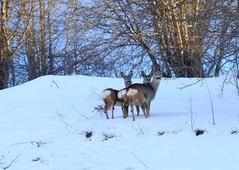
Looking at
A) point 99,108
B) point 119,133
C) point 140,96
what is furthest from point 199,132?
point 99,108

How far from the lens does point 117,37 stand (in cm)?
2386

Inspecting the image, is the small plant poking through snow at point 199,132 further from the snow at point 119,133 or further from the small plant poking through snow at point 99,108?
the small plant poking through snow at point 99,108

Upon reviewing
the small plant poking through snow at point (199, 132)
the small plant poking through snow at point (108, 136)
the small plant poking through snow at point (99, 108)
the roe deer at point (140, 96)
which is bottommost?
the small plant poking through snow at point (108, 136)

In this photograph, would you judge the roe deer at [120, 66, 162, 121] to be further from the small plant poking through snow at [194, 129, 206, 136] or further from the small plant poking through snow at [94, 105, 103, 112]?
the small plant poking through snow at [194, 129, 206, 136]

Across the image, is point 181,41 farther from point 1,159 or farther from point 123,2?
point 1,159

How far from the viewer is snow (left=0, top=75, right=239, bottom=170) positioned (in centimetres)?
802

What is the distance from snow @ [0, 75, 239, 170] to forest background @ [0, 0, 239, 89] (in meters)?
1.44

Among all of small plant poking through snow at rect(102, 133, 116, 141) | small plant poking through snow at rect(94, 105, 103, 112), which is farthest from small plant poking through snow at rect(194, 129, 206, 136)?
small plant poking through snow at rect(94, 105, 103, 112)

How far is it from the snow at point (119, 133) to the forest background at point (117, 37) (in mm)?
1442

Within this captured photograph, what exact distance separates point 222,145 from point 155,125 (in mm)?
1730

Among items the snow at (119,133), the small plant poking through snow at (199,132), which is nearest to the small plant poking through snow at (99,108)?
the snow at (119,133)

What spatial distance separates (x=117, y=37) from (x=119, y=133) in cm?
1466

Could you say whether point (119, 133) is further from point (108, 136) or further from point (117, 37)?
point (117, 37)

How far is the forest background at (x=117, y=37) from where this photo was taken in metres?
11.3
